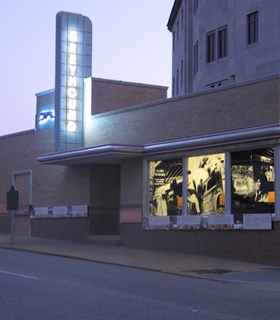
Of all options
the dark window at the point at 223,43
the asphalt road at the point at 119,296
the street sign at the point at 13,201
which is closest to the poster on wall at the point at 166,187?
the street sign at the point at 13,201

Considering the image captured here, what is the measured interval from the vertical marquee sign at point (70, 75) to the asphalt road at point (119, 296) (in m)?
11.1

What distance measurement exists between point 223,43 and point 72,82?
11211 mm

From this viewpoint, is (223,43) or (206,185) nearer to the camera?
(206,185)

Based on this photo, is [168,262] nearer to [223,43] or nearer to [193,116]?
[193,116]

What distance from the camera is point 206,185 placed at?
779 inches

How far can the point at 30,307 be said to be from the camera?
8.61 m

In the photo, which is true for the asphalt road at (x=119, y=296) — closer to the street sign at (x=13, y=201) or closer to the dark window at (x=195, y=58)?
the street sign at (x=13, y=201)

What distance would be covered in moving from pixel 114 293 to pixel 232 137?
947cm

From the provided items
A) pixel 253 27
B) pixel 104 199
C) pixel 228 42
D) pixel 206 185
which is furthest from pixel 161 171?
pixel 228 42

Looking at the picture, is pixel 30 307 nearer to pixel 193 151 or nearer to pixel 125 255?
pixel 125 255

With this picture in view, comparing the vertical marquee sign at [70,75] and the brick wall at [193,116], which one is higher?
the vertical marquee sign at [70,75]

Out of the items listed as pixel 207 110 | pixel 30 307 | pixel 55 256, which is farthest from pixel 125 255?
pixel 30 307

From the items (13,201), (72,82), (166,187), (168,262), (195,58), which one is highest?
(195,58)

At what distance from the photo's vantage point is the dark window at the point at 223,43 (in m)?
32.1
